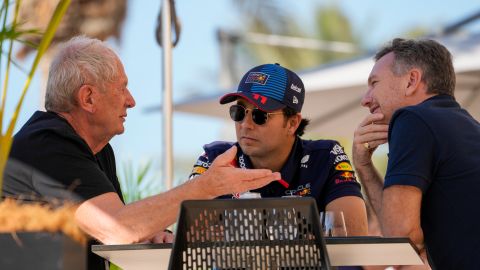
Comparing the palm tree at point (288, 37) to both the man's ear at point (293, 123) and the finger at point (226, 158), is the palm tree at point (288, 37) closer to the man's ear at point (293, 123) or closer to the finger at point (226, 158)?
the man's ear at point (293, 123)

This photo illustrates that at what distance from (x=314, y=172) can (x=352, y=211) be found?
10.0 inches

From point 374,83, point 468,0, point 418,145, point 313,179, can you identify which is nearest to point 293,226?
point 418,145

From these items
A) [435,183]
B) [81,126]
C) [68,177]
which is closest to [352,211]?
[435,183]

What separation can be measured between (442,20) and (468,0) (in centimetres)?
585

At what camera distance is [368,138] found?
11.6 ft

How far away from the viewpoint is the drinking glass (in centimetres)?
290

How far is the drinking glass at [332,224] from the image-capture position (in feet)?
9.50

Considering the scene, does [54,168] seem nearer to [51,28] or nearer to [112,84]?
[112,84]

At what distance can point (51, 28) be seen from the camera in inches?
84.5

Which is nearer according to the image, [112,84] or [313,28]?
[112,84]

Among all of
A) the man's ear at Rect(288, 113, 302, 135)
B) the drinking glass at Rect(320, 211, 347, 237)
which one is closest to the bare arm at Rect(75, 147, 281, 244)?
the drinking glass at Rect(320, 211, 347, 237)

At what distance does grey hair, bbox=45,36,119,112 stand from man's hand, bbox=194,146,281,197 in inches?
33.9

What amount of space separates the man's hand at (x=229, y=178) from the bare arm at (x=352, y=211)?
104 centimetres

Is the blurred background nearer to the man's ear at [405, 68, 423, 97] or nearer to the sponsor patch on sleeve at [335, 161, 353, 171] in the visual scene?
the sponsor patch on sleeve at [335, 161, 353, 171]
